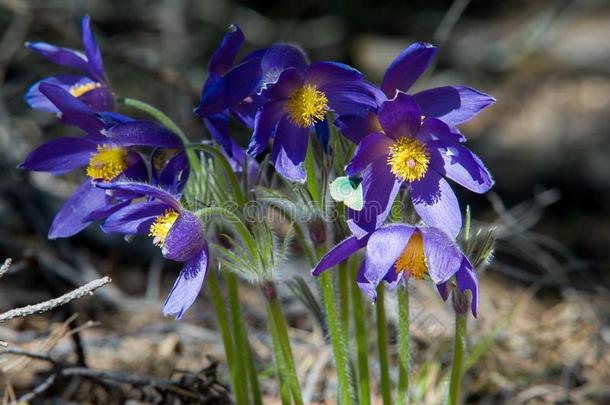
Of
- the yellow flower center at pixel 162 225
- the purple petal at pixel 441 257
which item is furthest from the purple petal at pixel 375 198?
the yellow flower center at pixel 162 225

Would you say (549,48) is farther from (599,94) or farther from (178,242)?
(178,242)

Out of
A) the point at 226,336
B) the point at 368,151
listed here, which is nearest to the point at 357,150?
the point at 368,151

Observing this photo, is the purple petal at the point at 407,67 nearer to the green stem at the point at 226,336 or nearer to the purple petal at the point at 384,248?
the purple petal at the point at 384,248

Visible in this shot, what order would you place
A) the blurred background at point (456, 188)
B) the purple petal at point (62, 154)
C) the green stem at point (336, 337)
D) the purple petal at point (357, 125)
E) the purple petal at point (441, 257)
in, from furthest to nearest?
the blurred background at point (456, 188), the purple petal at point (62, 154), the green stem at point (336, 337), the purple petal at point (357, 125), the purple petal at point (441, 257)

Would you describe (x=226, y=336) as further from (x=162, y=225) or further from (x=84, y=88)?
(x=84, y=88)

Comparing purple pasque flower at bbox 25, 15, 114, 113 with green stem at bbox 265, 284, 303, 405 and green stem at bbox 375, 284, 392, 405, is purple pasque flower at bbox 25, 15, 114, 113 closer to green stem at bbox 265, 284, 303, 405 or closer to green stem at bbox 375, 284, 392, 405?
green stem at bbox 265, 284, 303, 405

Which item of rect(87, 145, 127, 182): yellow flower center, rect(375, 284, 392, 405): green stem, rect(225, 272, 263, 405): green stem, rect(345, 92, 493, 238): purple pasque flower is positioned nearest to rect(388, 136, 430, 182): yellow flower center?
rect(345, 92, 493, 238): purple pasque flower
